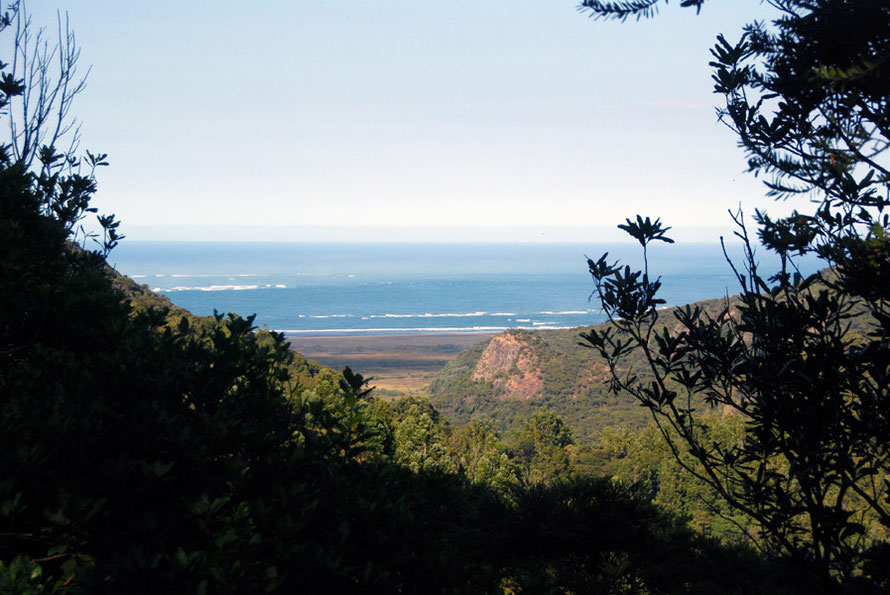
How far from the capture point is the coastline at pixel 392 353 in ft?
229

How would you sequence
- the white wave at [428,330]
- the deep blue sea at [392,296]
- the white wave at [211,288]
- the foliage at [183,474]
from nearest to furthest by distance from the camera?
1. the foliage at [183,474]
2. the white wave at [428,330]
3. the deep blue sea at [392,296]
4. the white wave at [211,288]

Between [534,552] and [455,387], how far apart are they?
60898 millimetres

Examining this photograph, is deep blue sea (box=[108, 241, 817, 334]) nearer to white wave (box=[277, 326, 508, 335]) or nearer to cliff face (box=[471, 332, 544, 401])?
white wave (box=[277, 326, 508, 335])

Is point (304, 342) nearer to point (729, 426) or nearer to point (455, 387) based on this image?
point (455, 387)

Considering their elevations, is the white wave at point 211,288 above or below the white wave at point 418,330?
above

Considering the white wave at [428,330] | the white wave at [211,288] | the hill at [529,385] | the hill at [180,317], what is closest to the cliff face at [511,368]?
the hill at [529,385]

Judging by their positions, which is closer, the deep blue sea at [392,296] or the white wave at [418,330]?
the white wave at [418,330]

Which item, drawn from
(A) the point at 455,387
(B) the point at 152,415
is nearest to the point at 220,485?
(B) the point at 152,415

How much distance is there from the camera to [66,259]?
4.91m

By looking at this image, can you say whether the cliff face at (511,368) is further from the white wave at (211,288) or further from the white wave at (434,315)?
the white wave at (211,288)

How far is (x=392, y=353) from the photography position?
285ft

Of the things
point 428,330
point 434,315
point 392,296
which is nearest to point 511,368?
point 428,330

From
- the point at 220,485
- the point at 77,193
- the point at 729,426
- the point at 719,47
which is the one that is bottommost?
the point at 729,426

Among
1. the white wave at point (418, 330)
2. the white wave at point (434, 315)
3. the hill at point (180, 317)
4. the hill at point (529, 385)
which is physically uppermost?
the hill at point (180, 317)
